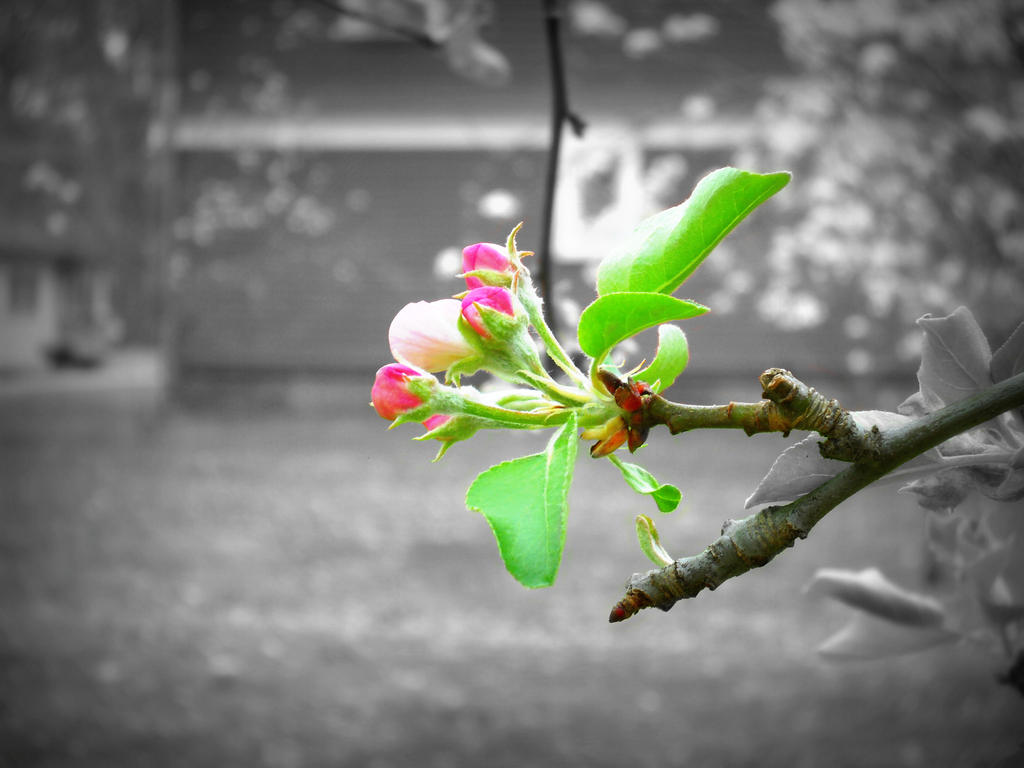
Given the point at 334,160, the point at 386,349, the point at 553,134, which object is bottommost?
the point at 386,349

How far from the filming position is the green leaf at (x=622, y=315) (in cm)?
32

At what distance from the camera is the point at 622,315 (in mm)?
333

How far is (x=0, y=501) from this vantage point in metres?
5.52

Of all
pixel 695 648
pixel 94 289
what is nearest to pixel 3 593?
pixel 695 648

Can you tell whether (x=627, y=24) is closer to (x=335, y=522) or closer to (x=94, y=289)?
(x=335, y=522)

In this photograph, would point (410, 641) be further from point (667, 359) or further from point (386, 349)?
point (667, 359)

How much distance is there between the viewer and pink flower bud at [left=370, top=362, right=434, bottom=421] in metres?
0.34

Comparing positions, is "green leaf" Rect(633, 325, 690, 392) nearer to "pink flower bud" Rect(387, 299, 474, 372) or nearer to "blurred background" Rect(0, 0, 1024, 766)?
"pink flower bud" Rect(387, 299, 474, 372)

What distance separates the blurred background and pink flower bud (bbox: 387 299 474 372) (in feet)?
1.08

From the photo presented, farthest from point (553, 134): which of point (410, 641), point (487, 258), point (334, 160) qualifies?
point (334, 160)

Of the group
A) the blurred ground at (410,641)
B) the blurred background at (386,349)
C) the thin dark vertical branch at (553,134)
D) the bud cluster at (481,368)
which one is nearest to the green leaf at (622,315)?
the bud cluster at (481,368)

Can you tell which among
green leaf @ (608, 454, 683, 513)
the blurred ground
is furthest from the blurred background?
green leaf @ (608, 454, 683, 513)

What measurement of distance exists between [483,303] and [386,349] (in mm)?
6006

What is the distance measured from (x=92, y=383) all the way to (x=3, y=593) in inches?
143
